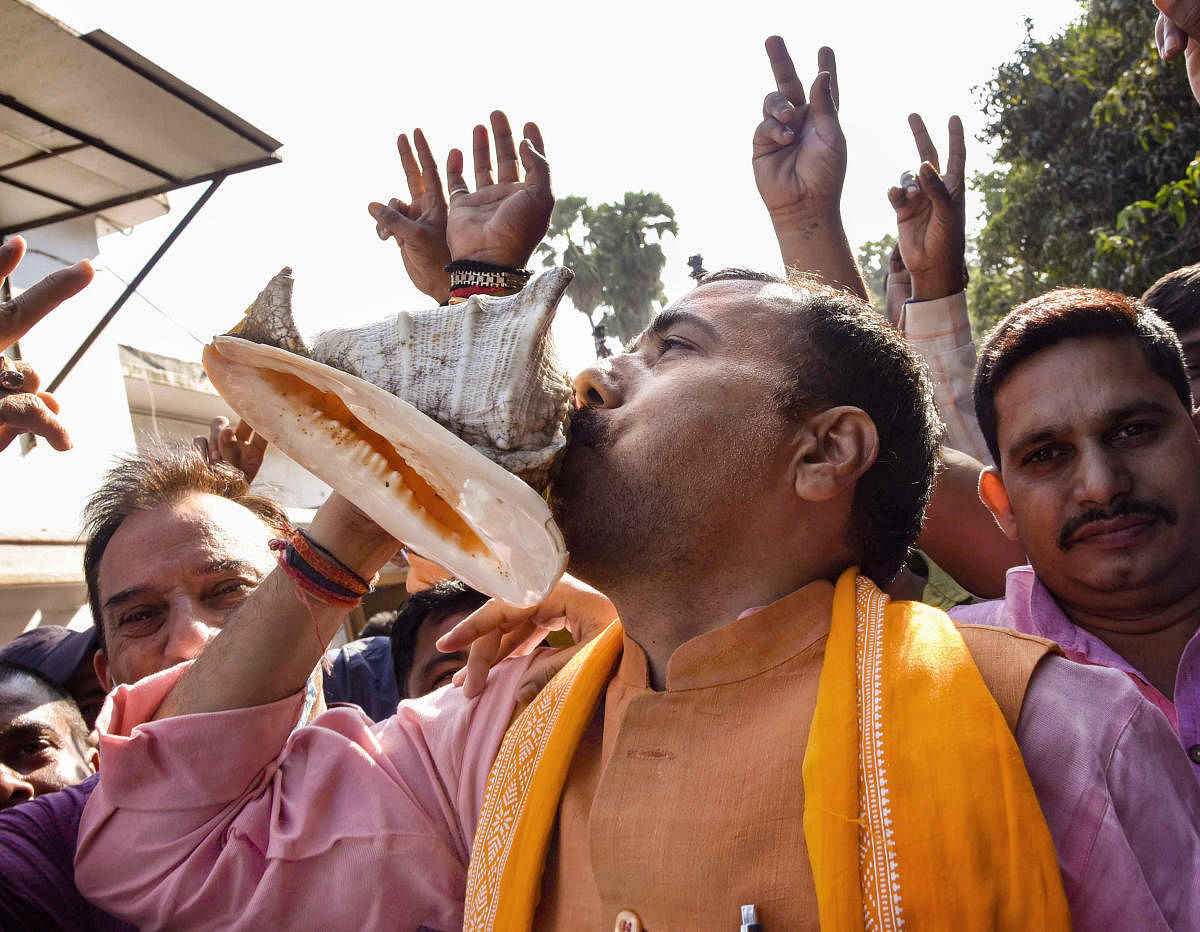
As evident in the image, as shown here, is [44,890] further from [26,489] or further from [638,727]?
[26,489]

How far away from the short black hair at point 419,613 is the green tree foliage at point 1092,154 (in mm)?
5698

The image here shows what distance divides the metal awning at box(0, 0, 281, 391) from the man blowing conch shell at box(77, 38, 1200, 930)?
151 inches

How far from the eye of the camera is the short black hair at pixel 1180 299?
2699 millimetres

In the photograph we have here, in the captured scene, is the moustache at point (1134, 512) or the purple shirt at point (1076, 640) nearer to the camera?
the purple shirt at point (1076, 640)

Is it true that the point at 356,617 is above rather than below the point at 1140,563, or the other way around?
below

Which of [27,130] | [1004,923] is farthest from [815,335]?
[27,130]

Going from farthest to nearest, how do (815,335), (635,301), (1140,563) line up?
1. (635,301)
2. (1140,563)
3. (815,335)

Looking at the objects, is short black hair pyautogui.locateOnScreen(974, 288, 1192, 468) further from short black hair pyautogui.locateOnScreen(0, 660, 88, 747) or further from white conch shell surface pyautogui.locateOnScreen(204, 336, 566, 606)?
short black hair pyautogui.locateOnScreen(0, 660, 88, 747)

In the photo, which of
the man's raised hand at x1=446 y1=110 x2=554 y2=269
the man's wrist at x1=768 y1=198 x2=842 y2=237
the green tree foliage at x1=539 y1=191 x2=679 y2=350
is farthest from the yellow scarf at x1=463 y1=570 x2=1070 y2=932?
the green tree foliage at x1=539 y1=191 x2=679 y2=350

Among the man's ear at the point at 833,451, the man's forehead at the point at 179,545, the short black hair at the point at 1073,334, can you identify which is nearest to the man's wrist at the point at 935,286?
the short black hair at the point at 1073,334

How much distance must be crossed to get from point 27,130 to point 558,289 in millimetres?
5058

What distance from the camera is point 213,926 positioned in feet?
5.55

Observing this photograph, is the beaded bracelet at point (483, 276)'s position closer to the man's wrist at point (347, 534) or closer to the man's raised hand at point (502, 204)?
the man's raised hand at point (502, 204)

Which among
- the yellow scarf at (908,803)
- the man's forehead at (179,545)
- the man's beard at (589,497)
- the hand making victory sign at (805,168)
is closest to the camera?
the yellow scarf at (908,803)
